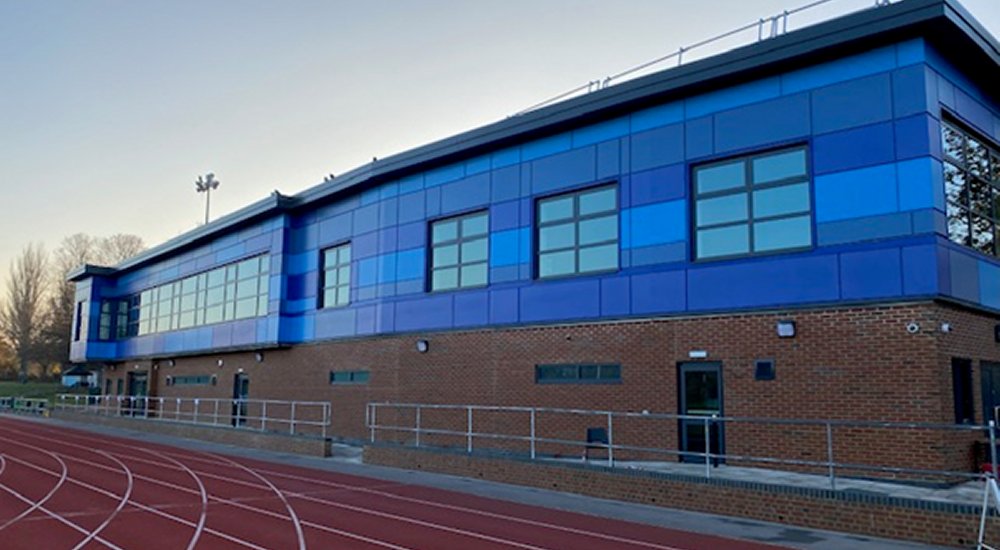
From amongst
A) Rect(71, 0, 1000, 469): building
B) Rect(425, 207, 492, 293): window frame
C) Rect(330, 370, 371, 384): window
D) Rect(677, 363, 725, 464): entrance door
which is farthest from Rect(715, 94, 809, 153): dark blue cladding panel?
Rect(330, 370, 371, 384): window

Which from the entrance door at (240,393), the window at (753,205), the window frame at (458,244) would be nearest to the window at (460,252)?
the window frame at (458,244)

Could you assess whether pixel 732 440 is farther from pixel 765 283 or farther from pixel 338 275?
pixel 338 275

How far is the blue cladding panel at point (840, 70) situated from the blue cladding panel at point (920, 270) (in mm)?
3279

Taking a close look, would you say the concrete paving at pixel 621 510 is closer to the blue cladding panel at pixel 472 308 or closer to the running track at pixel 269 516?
the running track at pixel 269 516

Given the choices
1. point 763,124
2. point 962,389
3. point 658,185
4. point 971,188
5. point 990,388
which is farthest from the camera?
point 658,185

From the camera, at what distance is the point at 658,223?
16875 millimetres

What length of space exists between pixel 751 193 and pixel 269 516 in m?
10.4

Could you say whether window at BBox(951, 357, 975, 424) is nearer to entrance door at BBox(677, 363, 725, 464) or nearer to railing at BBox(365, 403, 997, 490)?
railing at BBox(365, 403, 997, 490)

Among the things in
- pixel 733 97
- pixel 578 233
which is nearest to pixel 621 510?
pixel 578 233

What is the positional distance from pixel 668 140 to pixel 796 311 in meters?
4.64

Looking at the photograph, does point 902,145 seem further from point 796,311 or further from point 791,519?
point 791,519

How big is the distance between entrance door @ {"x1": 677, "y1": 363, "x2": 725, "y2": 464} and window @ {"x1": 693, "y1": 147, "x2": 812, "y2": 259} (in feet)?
7.51

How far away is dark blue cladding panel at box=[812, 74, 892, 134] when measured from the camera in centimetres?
1400

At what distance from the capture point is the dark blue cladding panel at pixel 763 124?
49.1ft
